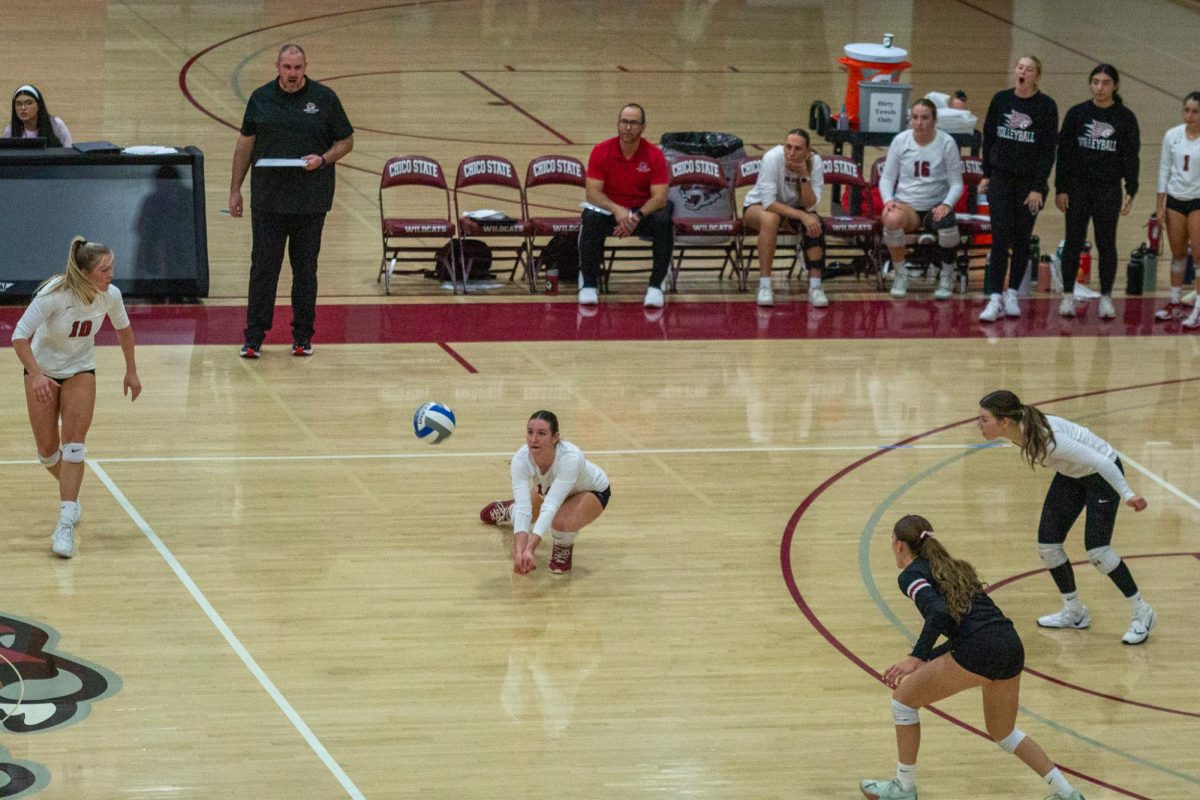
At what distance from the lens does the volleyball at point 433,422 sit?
408 inches

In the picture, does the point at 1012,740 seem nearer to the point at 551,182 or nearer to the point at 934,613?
the point at 934,613

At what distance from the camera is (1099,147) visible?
582 inches

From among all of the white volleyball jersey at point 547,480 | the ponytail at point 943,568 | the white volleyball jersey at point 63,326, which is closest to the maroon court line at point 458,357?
the white volleyball jersey at point 547,480

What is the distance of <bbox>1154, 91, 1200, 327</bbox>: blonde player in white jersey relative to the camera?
48.6 ft

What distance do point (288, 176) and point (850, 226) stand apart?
17.9 feet

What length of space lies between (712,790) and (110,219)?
366 inches

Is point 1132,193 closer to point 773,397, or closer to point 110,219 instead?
point 773,397

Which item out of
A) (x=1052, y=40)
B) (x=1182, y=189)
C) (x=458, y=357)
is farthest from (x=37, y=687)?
(x=1052, y=40)

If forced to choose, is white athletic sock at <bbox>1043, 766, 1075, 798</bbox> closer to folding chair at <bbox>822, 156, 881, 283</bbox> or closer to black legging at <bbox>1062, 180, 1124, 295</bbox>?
black legging at <bbox>1062, 180, 1124, 295</bbox>

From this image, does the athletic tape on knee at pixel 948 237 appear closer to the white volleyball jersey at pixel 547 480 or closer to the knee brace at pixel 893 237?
the knee brace at pixel 893 237

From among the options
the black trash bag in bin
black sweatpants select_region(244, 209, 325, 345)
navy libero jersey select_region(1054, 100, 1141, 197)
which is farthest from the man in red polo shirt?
navy libero jersey select_region(1054, 100, 1141, 197)

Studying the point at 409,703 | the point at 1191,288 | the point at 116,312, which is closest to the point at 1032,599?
the point at 409,703

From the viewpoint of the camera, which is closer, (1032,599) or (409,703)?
(409,703)

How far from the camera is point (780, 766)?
768cm
